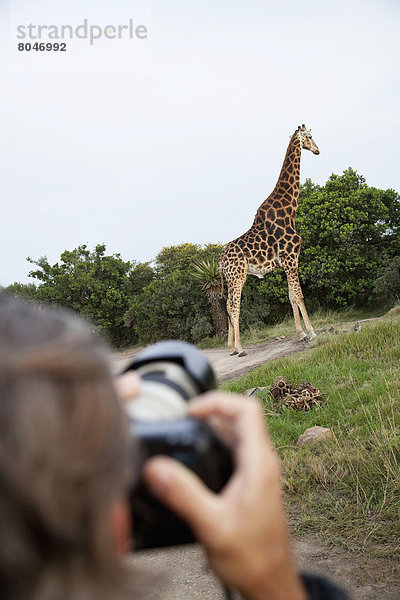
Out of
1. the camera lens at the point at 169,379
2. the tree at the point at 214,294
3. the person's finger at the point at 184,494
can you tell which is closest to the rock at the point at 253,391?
the camera lens at the point at 169,379

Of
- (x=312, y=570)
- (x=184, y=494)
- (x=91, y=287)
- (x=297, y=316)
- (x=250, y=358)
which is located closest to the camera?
(x=184, y=494)

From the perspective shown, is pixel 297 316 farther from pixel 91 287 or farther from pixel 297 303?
pixel 91 287

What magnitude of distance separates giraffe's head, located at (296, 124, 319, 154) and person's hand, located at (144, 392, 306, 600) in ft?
33.2

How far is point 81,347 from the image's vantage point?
1.70 ft

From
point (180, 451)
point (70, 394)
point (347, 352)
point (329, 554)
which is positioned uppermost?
point (70, 394)

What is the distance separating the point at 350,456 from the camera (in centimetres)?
323

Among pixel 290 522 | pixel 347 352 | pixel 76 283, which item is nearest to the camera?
pixel 290 522

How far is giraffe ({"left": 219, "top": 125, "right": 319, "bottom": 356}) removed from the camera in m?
9.62

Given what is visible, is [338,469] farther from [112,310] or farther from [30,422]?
[112,310]

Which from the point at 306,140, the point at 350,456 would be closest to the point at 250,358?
the point at 306,140

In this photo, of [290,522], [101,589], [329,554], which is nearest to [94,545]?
[101,589]

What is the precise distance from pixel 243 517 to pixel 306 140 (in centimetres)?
1027

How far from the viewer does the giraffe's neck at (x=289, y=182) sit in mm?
9953

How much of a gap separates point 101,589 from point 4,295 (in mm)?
380
